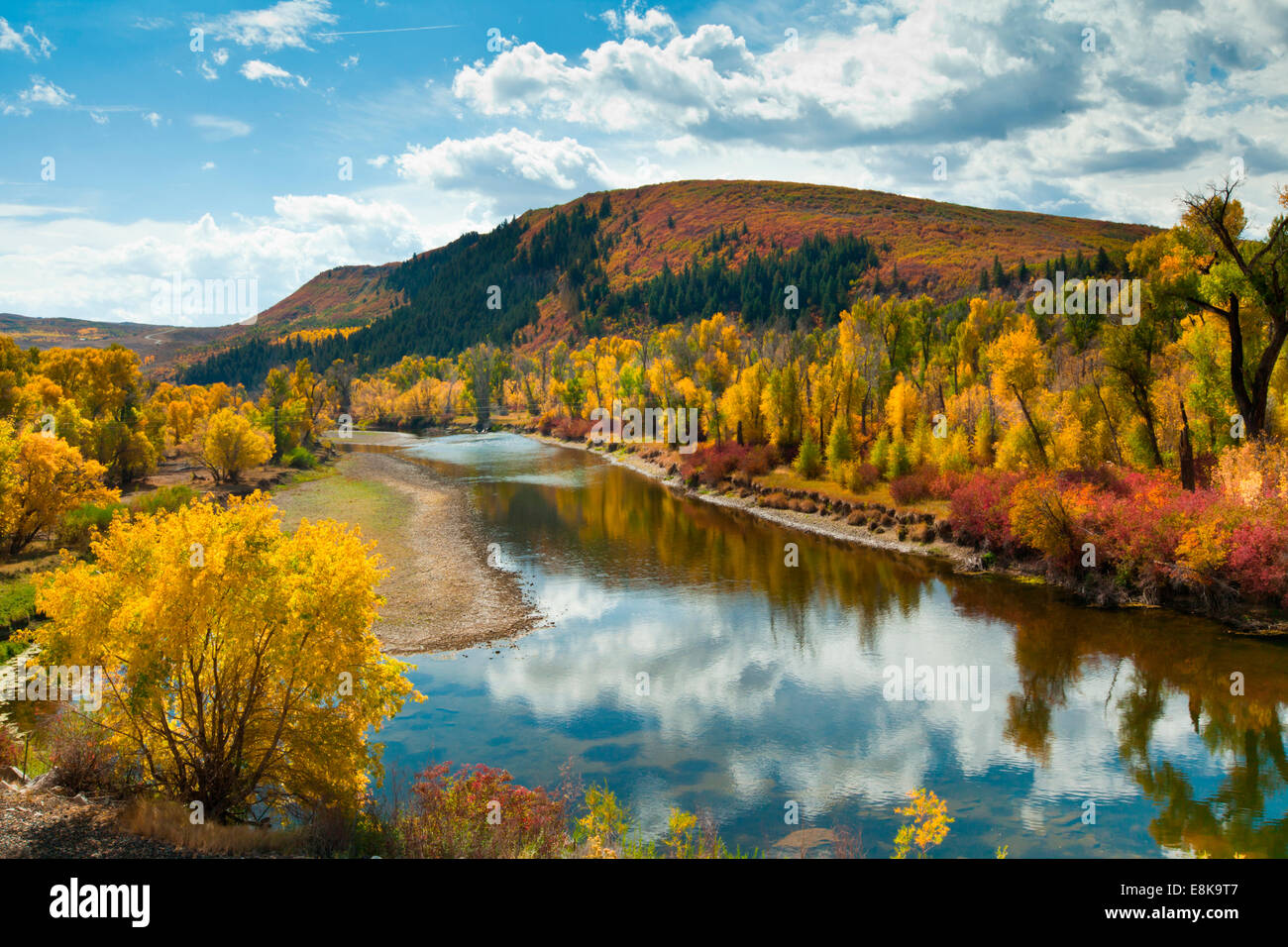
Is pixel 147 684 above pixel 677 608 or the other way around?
above

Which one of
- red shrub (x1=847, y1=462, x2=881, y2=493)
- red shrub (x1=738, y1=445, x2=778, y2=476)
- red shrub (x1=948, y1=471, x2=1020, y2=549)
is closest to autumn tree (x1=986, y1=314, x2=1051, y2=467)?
red shrub (x1=948, y1=471, x2=1020, y2=549)

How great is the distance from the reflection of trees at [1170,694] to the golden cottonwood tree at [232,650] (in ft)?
52.8

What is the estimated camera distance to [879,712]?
21031 mm

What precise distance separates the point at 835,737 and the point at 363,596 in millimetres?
12413

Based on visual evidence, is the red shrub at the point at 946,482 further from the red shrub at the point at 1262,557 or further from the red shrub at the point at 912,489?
the red shrub at the point at 1262,557

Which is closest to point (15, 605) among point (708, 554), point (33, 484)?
point (33, 484)

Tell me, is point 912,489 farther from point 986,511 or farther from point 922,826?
point 922,826

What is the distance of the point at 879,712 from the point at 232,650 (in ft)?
53.1

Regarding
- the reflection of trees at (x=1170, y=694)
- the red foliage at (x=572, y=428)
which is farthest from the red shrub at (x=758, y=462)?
the red foliage at (x=572, y=428)

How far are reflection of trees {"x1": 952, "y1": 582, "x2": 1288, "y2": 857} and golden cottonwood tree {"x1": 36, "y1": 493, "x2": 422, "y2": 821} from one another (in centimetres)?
1608

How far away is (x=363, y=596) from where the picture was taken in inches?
536

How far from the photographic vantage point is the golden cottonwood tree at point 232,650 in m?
12.7
